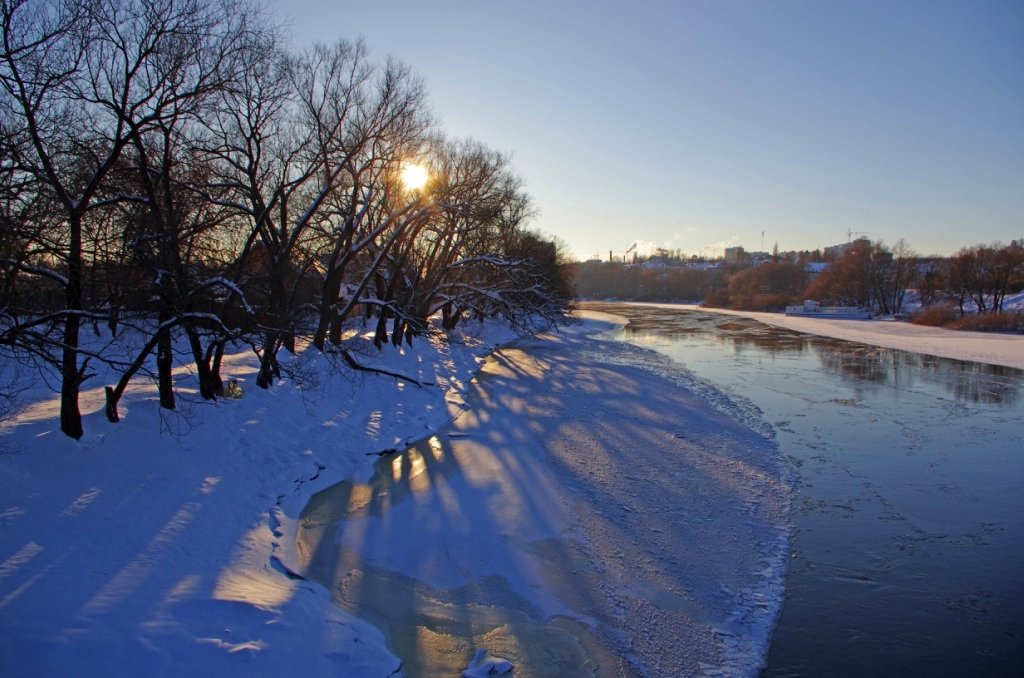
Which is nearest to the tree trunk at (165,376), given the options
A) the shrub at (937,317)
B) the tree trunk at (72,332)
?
the tree trunk at (72,332)

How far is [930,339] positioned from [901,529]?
1332 inches

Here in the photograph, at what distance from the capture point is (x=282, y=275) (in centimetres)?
1430

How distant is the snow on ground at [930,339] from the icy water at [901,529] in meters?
9.74

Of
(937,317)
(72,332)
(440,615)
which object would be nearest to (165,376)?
(72,332)

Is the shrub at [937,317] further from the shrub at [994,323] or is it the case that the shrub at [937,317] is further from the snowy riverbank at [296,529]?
the snowy riverbank at [296,529]

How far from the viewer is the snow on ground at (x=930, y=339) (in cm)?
2861

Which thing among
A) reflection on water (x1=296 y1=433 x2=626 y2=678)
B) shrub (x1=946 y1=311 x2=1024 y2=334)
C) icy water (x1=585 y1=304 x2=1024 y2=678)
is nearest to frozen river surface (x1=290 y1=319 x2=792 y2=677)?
reflection on water (x1=296 y1=433 x2=626 y2=678)

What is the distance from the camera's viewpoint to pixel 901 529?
28.8 feet

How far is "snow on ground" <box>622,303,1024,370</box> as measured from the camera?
93.9 ft

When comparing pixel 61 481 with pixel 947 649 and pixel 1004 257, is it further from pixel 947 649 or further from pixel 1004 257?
pixel 1004 257

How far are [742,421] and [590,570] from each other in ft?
28.8

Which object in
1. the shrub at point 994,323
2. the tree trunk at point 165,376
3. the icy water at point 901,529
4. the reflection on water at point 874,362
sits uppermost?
the tree trunk at point 165,376

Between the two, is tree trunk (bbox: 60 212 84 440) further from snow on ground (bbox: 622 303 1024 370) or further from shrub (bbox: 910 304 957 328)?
shrub (bbox: 910 304 957 328)

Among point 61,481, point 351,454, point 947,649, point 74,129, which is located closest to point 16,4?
point 74,129
